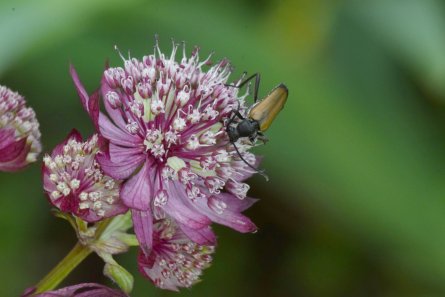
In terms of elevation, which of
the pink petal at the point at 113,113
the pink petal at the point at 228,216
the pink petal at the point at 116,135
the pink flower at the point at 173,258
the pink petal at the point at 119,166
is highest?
the pink petal at the point at 113,113

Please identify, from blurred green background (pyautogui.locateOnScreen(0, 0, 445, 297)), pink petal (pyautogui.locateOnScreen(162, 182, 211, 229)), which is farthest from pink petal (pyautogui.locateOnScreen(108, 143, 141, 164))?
blurred green background (pyautogui.locateOnScreen(0, 0, 445, 297))

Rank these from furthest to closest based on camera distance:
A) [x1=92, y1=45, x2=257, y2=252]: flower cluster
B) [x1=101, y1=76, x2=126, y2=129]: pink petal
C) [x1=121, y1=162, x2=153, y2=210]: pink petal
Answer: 1. [x1=101, y1=76, x2=126, y2=129]: pink petal
2. [x1=92, y1=45, x2=257, y2=252]: flower cluster
3. [x1=121, y1=162, x2=153, y2=210]: pink petal

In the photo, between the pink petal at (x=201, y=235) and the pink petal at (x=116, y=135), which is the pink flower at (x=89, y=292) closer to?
the pink petal at (x=201, y=235)

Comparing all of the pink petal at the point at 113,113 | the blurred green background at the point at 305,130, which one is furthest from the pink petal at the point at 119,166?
the blurred green background at the point at 305,130

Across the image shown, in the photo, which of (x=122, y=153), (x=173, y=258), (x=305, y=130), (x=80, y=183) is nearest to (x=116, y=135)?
(x=122, y=153)

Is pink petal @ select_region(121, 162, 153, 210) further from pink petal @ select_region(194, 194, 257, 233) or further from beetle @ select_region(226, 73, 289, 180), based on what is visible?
beetle @ select_region(226, 73, 289, 180)

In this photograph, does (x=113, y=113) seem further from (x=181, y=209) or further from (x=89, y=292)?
(x=89, y=292)
